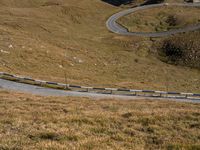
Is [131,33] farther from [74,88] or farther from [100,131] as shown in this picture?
[100,131]

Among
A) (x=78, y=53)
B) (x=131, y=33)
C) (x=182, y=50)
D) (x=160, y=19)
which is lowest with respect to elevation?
(x=78, y=53)

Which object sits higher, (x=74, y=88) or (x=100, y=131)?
(x=100, y=131)

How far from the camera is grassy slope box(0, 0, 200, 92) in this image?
48.4m

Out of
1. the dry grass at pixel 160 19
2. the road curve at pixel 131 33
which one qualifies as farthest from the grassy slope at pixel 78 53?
the dry grass at pixel 160 19

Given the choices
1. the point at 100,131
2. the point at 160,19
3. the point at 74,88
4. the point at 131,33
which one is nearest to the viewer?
the point at 100,131

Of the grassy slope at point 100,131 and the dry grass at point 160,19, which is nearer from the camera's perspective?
the grassy slope at point 100,131

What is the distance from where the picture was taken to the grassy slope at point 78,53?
48.4 meters

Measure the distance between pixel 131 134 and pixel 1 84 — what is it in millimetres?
27409

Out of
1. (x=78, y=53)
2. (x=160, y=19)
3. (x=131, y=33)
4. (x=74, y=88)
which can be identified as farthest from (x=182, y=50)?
(x=74, y=88)

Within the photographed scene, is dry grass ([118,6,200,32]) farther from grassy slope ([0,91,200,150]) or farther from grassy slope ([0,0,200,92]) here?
grassy slope ([0,91,200,150])

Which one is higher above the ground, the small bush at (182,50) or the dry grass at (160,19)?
the dry grass at (160,19)

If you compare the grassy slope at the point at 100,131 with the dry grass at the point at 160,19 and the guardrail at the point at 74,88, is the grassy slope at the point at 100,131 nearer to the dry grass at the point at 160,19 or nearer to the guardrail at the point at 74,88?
the guardrail at the point at 74,88

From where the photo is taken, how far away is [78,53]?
6431 centimetres

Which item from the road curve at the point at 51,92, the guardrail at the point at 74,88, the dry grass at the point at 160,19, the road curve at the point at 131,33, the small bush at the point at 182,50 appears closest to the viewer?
the road curve at the point at 51,92
